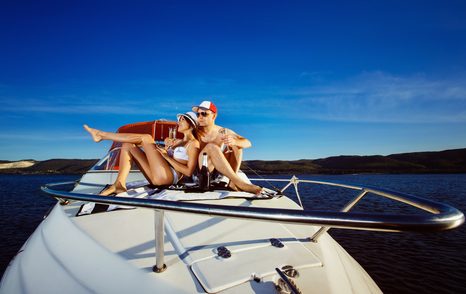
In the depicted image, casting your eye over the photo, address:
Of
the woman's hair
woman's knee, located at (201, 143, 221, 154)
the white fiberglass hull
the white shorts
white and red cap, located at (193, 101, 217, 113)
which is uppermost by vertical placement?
white and red cap, located at (193, 101, 217, 113)

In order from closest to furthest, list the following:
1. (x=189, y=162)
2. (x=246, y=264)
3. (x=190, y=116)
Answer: (x=246, y=264) → (x=189, y=162) → (x=190, y=116)

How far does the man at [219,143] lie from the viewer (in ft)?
11.1

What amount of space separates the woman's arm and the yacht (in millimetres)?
1180

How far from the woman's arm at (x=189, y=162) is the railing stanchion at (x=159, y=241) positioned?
2.24 meters

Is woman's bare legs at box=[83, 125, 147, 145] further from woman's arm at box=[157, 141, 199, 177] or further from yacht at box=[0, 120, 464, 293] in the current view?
yacht at box=[0, 120, 464, 293]

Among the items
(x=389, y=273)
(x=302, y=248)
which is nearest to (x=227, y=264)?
(x=302, y=248)

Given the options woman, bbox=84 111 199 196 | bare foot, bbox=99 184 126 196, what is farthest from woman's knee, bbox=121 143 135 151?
bare foot, bbox=99 184 126 196

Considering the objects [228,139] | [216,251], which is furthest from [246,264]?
[228,139]

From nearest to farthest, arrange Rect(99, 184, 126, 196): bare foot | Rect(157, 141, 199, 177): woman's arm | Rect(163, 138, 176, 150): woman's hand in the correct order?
1. Rect(99, 184, 126, 196): bare foot
2. Rect(157, 141, 199, 177): woman's arm
3. Rect(163, 138, 176, 150): woman's hand

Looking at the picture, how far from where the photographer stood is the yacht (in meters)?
0.99

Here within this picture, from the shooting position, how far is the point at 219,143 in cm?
378

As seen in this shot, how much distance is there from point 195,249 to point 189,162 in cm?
208

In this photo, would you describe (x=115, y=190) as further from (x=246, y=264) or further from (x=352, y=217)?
(x=352, y=217)

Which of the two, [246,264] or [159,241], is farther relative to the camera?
[246,264]
